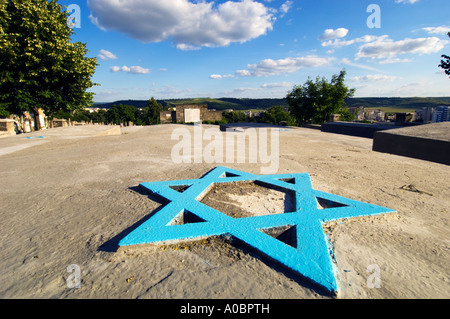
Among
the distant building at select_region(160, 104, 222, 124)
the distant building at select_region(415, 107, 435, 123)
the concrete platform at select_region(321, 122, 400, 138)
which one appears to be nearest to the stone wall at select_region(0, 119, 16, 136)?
the concrete platform at select_region(321, 122, 400, 138)

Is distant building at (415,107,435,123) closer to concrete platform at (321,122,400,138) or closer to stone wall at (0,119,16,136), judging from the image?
concrete platform at (321,122,400,138)

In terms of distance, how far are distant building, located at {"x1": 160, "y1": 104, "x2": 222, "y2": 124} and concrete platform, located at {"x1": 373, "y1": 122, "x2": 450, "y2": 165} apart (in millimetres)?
36253

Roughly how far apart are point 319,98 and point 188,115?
1010 inches

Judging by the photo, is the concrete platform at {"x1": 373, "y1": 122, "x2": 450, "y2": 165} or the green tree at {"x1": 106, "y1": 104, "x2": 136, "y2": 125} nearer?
the concrete platform at {"x1": 373, "y1": 122, "x2": 450, "y2": 165}

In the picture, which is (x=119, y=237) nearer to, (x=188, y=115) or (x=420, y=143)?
(x=420, y=143)

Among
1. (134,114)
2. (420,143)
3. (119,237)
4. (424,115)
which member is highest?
(134,114)

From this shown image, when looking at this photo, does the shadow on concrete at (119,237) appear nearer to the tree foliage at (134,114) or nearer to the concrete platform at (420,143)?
the concrete platform at (420,143)

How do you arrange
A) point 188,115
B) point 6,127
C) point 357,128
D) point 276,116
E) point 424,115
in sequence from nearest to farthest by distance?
1. point 6,127
2. point 357,128
3. point 424,115
4. point 188,115
5. point 276,116

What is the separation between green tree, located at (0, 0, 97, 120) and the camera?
1220 centimetres

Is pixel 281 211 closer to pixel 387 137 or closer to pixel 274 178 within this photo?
pixel 274 178

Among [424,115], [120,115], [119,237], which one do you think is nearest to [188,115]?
[424,115]

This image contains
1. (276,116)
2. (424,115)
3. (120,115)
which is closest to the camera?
(424,115)

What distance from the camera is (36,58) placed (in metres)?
12.2
